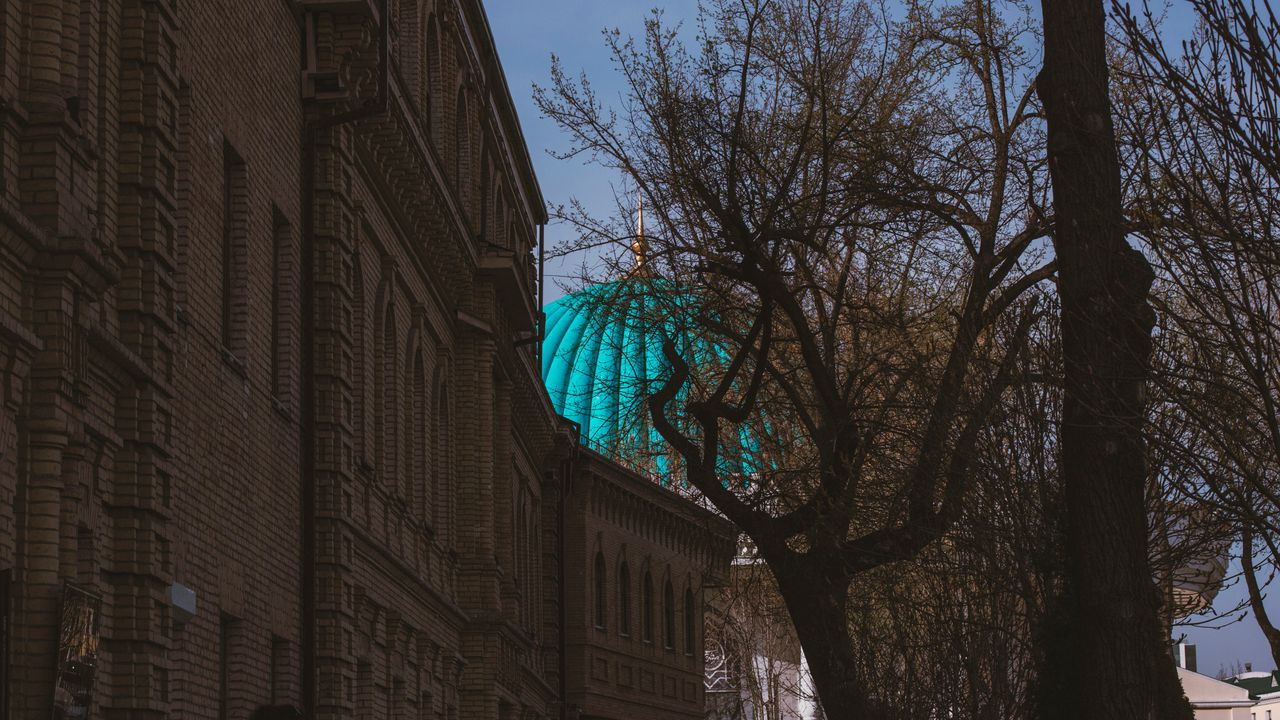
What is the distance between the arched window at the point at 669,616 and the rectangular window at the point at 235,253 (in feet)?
117

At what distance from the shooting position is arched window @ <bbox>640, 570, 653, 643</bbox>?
49719mm

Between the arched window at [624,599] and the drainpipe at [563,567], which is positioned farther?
the arched window at [624,599]

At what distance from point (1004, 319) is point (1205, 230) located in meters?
7.85

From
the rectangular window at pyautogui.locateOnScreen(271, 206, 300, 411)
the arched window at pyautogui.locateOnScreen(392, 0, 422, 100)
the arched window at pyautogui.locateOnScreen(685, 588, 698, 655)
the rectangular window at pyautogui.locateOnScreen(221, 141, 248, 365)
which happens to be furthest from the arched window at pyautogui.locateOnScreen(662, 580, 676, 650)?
the rectangular window at pyautogui.locateOnScreen(221, 141, 248, 365)

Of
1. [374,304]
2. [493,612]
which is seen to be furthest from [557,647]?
[374,304]

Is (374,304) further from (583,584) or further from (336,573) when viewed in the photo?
(583,584)

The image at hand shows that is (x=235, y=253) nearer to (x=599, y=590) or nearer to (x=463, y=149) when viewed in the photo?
(x=463, y=149)

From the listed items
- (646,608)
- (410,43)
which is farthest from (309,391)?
(646,608)

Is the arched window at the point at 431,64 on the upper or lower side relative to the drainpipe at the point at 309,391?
upper

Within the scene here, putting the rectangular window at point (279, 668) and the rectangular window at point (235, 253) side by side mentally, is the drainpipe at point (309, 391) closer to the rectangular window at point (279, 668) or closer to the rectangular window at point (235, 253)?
the rectangular window at point (279, 668)

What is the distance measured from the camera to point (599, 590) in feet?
152

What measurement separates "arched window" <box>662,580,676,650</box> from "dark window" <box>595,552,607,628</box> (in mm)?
5439

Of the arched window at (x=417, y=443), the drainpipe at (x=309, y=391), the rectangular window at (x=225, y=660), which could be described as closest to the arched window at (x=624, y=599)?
the arched window at (x=417, y=443)

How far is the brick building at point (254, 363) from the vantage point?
11633 mm
